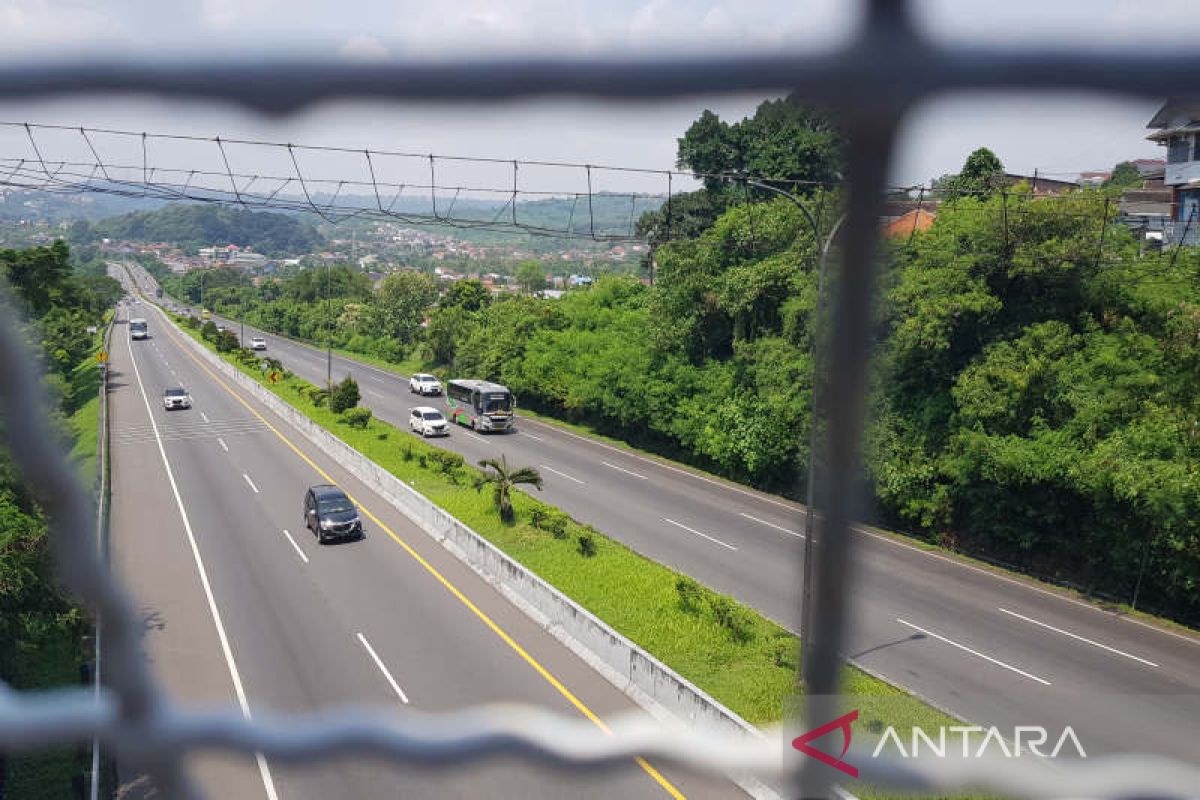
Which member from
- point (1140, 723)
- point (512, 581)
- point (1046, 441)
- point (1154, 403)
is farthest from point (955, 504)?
point (512, 581)

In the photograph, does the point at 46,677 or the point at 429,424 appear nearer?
the point at 46,677

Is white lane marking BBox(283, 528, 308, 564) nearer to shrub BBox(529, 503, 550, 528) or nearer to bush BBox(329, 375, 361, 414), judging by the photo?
shrub BBox(529, 503, 550, 528)

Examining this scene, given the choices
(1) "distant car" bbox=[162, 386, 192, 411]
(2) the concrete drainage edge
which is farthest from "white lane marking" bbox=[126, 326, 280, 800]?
(1) "distant car" bbox=[162, 386, 192, 411]

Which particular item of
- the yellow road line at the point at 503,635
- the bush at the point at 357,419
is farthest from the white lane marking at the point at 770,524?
the bush at the point at 357,419

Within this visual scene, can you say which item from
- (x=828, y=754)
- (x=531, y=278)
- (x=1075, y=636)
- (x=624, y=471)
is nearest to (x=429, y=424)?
(x=624, y=471)

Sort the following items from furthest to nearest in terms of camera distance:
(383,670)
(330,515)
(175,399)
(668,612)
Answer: (175,399)
(330,515)
(668,612)
(383,670)

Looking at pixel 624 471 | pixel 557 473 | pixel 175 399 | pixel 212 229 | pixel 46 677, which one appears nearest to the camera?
pixel 46 677

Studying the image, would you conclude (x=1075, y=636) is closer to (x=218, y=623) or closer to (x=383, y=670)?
(x=383, y=670)
